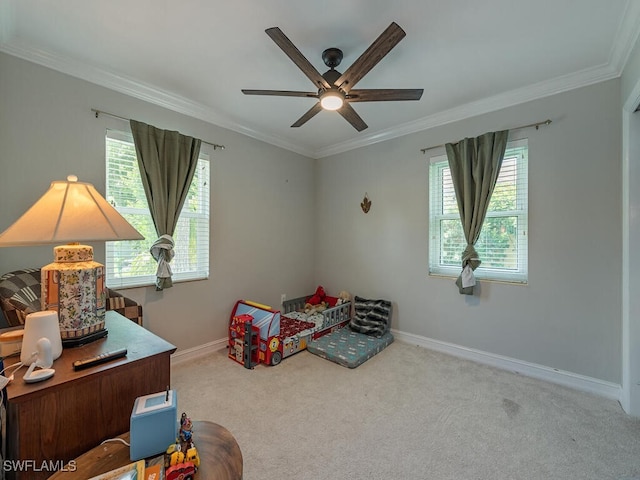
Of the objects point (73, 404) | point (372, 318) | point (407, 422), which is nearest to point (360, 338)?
point (372, 318)

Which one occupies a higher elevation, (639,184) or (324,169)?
(324,169)

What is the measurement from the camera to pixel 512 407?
2.09 meters

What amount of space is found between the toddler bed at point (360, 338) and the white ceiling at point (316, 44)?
91.6 inches

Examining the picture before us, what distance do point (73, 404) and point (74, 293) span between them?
432 millimetres

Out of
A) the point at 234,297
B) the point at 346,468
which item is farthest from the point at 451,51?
the point at 234,297

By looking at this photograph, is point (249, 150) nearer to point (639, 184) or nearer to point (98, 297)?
point (98, 297)

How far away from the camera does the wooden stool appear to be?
817 millimetres

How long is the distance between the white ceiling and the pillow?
Result: 7.45 feet

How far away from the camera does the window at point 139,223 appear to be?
2395mm

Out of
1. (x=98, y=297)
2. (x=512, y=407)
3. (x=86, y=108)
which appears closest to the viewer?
(x=98, y=297)

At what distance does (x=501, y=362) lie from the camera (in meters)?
2.70

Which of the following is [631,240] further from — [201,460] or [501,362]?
[201,460]

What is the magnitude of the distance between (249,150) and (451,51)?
7.49 feet

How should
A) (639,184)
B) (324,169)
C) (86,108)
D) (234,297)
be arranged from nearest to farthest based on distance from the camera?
(639,184), (86,108), (234,297), (324,169)
